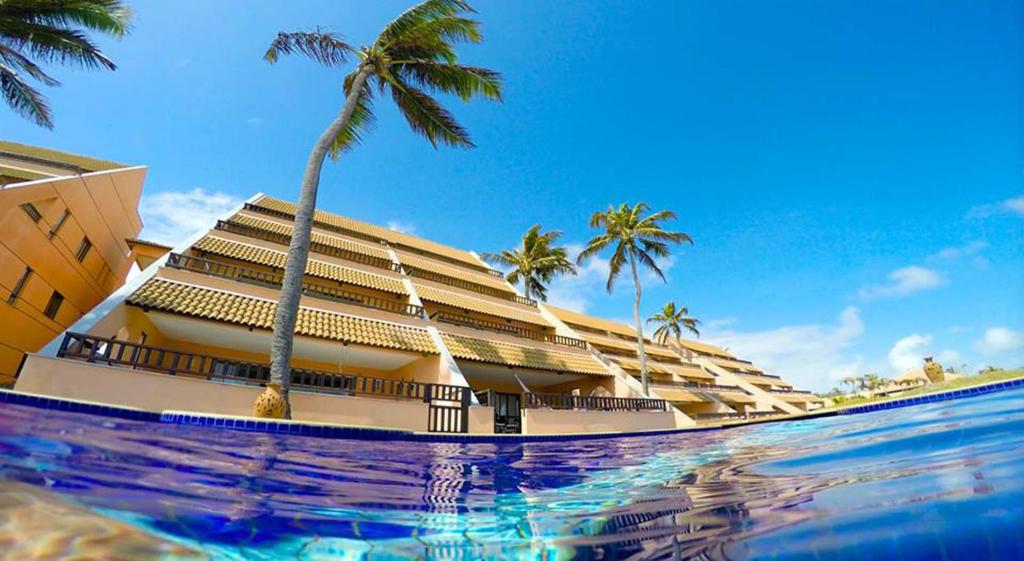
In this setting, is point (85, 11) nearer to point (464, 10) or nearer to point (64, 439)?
point (464, 10)

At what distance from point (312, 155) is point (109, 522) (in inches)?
403

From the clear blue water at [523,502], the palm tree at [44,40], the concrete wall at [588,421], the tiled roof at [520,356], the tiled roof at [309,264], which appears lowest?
the clear blue water at [523,502]

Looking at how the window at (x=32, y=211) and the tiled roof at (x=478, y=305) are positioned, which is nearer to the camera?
the window at (x=32, y=211)

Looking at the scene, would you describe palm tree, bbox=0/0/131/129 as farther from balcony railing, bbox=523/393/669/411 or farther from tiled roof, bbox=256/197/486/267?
balcony railing, bbox=523/393/669/411

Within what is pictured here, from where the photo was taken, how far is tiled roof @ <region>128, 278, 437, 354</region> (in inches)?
400

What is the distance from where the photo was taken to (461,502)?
3242mm

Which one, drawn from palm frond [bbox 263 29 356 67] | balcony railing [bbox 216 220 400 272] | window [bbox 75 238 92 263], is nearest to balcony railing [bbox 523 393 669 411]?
balcony railing [bbox 216 220 400 272]

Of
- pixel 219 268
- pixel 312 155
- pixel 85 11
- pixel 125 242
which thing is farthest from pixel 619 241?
pixel 125 242

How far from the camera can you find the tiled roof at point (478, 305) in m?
19.7

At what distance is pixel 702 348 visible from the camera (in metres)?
46.8

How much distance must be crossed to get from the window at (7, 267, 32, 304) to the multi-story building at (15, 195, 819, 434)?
3490 mm

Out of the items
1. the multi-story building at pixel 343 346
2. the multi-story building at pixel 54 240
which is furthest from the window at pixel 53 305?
the multi-story building at pixel 343 346

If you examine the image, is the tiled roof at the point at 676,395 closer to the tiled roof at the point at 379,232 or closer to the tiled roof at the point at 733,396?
the tiled roof at the point at 733,396

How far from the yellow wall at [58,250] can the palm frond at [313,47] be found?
8.55 meters
